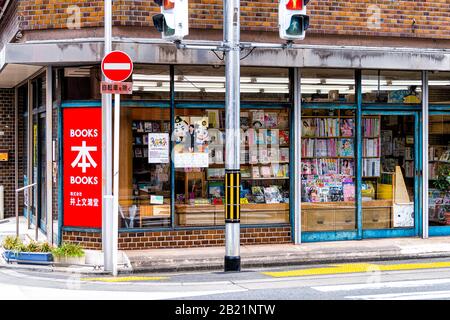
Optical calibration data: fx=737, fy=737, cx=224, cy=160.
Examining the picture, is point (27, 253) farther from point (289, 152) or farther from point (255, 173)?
point (289, 152)

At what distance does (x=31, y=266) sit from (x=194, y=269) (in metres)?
2.67

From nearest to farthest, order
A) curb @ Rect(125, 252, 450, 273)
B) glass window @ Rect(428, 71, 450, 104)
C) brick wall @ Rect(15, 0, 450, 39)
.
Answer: curb @ Rect(125, 252, 450, 273) → brick wall @ Rect(15, 0, 450, 39) → glass window @ Rect(428, 71, 450, 104)

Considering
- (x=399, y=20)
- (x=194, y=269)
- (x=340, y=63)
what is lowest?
(x=194, y=269)

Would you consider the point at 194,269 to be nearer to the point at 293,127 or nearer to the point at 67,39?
the point at 293,127

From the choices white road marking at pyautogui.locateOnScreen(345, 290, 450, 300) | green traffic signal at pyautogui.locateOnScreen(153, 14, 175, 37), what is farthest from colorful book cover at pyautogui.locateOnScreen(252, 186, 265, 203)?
white road marking at pyautogui.locateOnScreen(345, 290, 450, 300)

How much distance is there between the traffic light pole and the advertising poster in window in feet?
7.68

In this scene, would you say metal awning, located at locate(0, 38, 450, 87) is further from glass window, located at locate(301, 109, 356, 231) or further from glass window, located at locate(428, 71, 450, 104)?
glass window, located at locate(301, 109, 356, 231)

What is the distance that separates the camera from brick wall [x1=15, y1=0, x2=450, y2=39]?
1318 cm

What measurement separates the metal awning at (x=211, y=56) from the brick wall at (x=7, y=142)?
4.50 m

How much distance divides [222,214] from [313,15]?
165 inches

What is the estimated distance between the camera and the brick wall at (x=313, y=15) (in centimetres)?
1318

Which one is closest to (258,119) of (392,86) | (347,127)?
(347,127)

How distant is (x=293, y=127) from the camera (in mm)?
14344

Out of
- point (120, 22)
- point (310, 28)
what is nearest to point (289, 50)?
point (310, 28)
